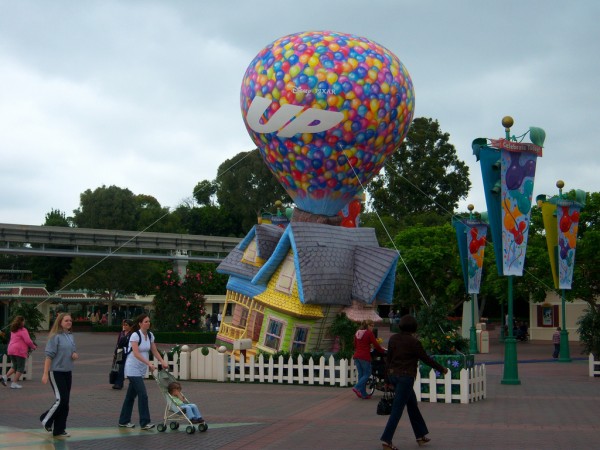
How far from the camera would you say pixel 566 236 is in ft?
93.6

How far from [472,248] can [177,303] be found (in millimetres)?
16974

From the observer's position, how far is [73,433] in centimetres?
1157

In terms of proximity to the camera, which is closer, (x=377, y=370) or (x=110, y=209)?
(x=377, y=370)

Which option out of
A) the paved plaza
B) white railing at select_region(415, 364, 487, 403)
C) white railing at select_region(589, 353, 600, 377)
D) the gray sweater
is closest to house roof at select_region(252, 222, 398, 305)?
the paved plaza

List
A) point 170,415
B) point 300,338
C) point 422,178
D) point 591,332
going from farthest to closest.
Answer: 1. point 422,178
2. point 591,332
3. point 300,338
4. point 170,415

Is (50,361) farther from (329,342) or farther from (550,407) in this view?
(329,342)

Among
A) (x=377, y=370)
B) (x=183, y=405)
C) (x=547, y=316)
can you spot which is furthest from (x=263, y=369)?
(x=547, y=316)

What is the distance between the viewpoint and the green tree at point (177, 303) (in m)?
43.7

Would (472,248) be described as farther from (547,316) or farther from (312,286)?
(547,316)

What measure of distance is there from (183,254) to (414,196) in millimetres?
18829

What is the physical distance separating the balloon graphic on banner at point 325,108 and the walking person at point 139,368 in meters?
12.3

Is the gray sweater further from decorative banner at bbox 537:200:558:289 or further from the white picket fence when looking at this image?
decorative banner at bbox 537:200:558:289

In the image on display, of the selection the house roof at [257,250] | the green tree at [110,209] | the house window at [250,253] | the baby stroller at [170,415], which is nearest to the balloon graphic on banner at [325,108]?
the house roof at [257,250]

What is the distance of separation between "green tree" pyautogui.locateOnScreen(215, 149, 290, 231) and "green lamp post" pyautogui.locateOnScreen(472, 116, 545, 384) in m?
49.6
